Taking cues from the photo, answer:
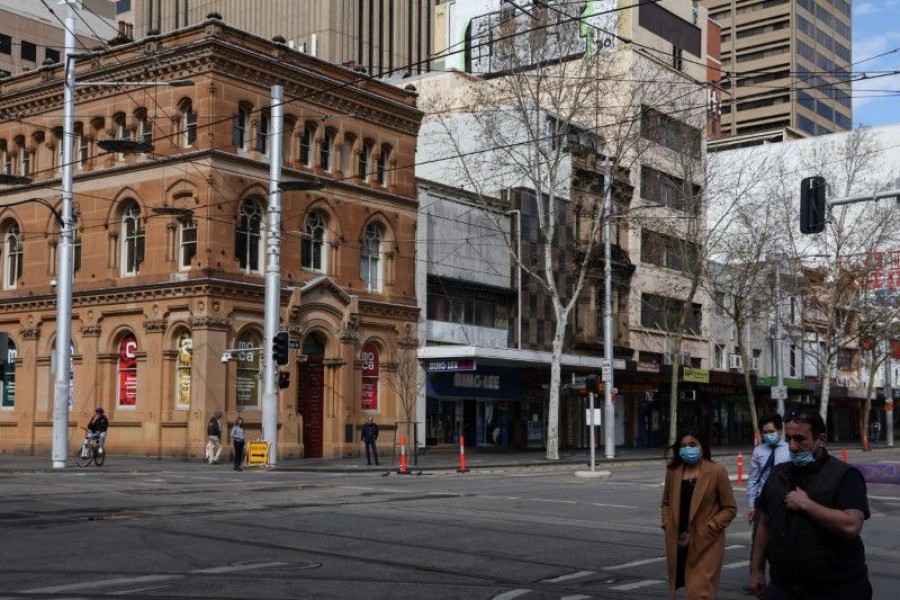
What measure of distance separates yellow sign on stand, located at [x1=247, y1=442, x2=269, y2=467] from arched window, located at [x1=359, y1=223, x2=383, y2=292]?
35.7 feet

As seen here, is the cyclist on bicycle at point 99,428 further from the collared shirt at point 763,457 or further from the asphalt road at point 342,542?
the collared shirt at point 763,457

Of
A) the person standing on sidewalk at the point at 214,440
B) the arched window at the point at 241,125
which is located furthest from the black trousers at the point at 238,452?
the arched window at the point at 241,125

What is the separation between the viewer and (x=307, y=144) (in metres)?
42.7

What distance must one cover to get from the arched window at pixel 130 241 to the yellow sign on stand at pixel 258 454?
366 inches

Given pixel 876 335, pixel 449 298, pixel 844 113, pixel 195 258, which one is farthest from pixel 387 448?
pixel 844 113

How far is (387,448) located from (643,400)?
1971 cm

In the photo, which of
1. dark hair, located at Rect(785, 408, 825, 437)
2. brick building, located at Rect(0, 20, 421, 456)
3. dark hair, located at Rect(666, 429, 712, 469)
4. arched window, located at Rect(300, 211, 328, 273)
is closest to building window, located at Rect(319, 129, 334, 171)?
brick building, located at Rect(0, 20, 421, 456)

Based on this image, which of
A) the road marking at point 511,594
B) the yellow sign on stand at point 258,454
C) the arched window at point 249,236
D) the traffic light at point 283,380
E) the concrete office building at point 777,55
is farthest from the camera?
the concrete office building at point 777,55

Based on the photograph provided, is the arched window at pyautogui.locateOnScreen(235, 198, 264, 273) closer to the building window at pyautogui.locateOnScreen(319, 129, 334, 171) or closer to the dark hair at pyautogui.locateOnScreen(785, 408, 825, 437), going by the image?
the building window at pyautogui.locateOnScreen(319, 129, 334, 171)

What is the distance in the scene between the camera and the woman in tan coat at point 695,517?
27.5 ft

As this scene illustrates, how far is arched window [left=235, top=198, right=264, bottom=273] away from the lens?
40.3 metres

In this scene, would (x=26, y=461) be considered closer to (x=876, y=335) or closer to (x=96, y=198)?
(x=96, y=198)

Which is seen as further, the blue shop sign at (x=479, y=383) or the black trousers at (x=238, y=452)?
the blue shop sign at (x=479, y=383)

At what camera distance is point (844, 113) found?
14000 centimetres
